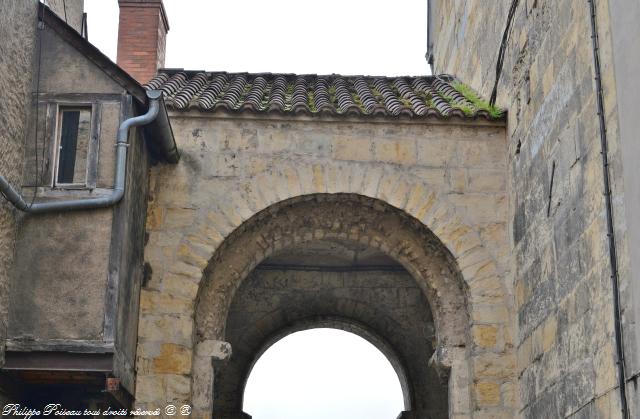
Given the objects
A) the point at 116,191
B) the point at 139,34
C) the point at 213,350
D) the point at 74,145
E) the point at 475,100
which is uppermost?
the point at 139,34

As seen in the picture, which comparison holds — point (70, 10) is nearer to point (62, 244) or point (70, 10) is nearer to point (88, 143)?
point (88, 143)

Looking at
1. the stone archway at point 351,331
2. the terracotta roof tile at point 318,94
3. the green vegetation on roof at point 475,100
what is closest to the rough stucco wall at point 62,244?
the terracotta roof tile at point 318,94

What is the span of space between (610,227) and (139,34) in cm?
905

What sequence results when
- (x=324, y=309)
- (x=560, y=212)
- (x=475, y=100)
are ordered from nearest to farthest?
(x=560, y=212)
(x=475, y=100)
(x=324, y=309)

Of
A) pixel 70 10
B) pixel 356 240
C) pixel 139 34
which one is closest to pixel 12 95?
pixel 356 240

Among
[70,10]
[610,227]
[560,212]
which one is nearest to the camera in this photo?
[610,227]

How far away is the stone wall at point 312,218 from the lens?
32.2ft

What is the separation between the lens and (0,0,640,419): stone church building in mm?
7617

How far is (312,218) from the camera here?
34.8ft

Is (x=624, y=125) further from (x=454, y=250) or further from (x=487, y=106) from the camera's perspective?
(x=487, y=106)

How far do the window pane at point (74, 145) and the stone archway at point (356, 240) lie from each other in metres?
1.77

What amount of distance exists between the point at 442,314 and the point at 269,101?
2894 mm

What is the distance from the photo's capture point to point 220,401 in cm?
1406

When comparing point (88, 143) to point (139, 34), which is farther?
point (139, 34)
